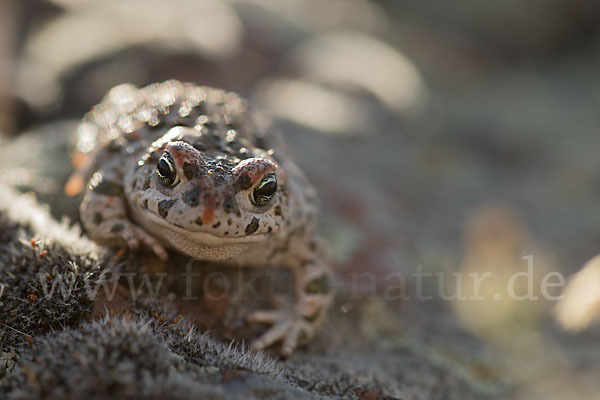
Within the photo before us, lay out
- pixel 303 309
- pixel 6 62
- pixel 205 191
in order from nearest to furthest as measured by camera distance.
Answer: pixel 205 191, pixel 303 309, pixel 6 62

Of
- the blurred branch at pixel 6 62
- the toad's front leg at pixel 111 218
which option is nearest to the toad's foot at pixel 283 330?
the toad's front leg at pixel 111 218

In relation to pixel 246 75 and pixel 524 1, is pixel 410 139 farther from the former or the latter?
pixel 524 1

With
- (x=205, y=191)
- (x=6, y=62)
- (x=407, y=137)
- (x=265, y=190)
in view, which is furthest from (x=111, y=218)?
(x=6, y=62)

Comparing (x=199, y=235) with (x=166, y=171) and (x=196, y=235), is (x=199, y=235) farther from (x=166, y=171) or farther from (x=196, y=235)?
(x=166, y=171)

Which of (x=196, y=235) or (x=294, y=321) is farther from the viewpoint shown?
(x=294, y=321)

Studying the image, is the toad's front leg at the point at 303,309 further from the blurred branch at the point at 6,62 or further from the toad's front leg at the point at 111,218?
the blurred branch at the point at 6,62

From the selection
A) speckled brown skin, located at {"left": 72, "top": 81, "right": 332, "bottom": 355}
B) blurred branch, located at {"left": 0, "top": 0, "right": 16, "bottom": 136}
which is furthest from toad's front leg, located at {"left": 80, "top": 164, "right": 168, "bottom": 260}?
blurred branch, located at {"left": 0, "top": 0, "right": 16, "bottom": 136}

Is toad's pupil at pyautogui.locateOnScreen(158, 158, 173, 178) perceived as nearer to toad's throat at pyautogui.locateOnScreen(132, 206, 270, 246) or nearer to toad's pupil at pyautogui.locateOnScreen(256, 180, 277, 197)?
toad's throat at pyautogui.locateOnScreen(132, 206, 270, 246)

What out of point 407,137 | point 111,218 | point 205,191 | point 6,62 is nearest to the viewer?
point 205,191
